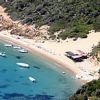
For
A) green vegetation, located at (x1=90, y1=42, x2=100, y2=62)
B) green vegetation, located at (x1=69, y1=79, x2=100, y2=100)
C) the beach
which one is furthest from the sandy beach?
green vegetation, located at (x1=69, y1=79, x2=100, y2=100)

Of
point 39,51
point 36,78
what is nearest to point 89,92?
point 36,78

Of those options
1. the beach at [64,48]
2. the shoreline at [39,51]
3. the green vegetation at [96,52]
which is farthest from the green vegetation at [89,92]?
the green vegetation at [96,52]

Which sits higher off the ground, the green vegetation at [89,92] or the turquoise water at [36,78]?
the turquoise water at [36,78]

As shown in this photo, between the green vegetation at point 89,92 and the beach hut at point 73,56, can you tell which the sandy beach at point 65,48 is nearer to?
the beach hut at point 73,56

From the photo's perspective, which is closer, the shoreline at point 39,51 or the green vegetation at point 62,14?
the shoreline at point 39,51

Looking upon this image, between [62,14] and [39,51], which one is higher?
[62,14]

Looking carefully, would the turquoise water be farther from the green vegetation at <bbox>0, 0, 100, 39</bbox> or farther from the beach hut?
the green vegetation at <bbox>0, 0, 100, 39</bbox>

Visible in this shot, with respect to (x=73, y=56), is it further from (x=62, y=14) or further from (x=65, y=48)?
(x=62, y=14)

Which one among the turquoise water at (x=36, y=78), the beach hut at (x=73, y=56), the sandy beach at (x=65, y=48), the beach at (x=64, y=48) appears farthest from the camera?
the beach hut at (x=73, y=56)
